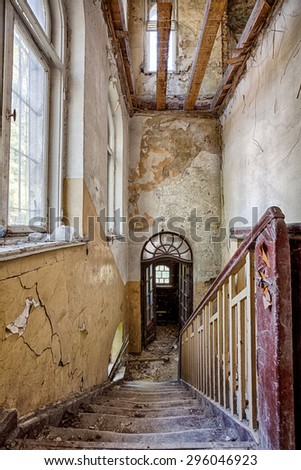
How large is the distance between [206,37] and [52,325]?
3.69 m

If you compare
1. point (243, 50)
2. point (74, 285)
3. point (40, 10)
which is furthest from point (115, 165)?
point (74, 285)

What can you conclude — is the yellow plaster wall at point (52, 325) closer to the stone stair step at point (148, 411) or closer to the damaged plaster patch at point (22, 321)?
the damaged plaster patch at point (22, 321)

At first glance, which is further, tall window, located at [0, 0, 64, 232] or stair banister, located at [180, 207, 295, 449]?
tall window, located at [0, 0, 64, 232]

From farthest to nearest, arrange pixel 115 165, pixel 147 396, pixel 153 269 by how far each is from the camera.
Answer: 1. pixel 153 269
2. pixel 115 165
3. pixel 147 396

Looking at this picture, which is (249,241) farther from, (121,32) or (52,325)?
(121,32)

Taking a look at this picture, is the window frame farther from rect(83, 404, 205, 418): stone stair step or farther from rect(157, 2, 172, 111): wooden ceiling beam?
rect(83, 404, 205, 418): stone stair step

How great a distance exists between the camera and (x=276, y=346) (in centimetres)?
110

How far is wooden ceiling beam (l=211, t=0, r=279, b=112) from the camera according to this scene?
307 cm

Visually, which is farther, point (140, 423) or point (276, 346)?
point (140, 423)

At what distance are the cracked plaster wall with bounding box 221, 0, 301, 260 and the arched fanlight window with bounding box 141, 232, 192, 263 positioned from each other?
1.54 meters

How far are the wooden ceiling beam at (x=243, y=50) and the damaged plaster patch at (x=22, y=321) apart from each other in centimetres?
371

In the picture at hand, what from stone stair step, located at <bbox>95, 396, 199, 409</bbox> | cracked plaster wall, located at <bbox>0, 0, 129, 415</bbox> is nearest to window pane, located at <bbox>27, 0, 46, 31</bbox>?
cracked plaster wall, located at <bbox>0, 0, 129, 415</bbox>

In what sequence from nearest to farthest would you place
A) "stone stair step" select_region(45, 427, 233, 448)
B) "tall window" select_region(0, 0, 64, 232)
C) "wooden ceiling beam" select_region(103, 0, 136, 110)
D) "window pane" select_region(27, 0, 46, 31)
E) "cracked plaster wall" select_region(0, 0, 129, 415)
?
"cracked plaster wall" select_region(0, 0, 129, 415), "stone stair step" select_region(45, 427, 233, 448), "tall window" select_region(0, 0, 64, 232), "window pane" select_region(27, 0, 46, 31), "wooden ceiling beam" select_region(103, 0, 136, 110)

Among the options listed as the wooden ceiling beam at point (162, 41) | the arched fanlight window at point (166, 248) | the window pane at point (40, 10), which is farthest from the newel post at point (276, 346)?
the arched fanlight window at point (166, 248)
